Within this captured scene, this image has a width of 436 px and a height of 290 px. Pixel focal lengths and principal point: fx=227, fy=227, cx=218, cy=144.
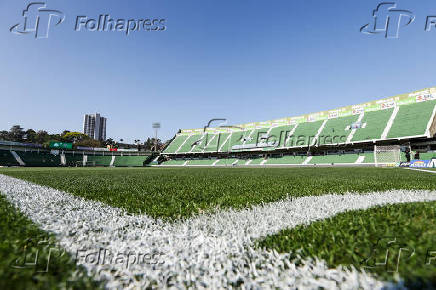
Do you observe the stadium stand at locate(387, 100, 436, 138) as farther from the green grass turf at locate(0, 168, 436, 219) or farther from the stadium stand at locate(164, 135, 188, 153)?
the stadium stand at locate(164, 135, 188, 153)

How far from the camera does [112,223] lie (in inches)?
80.3

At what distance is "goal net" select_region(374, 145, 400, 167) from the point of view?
88.7 ft

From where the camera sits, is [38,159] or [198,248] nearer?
[198,248]

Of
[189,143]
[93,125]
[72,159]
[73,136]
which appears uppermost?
[93,125]

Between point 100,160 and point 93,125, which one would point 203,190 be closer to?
point 100,160

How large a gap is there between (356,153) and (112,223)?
35.6 meters

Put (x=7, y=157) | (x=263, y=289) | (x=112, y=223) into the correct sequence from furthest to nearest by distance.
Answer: (x=7, y=157), (x=112, y=223), (x=263, y=289)

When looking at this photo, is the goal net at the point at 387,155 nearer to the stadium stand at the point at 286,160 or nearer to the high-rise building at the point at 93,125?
the stadium stand at the point at 286,160

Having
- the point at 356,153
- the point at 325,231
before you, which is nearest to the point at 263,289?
the point at 325,231

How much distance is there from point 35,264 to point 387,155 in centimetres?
3408

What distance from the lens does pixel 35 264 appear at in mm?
1120

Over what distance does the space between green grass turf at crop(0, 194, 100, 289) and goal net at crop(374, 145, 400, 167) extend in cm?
3161

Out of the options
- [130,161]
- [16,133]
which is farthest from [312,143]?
[16,133]

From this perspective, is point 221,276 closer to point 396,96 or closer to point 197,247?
point 197,247
